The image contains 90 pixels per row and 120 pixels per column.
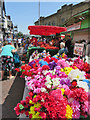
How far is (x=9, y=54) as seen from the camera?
4023 mm

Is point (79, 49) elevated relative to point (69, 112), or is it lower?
elevated

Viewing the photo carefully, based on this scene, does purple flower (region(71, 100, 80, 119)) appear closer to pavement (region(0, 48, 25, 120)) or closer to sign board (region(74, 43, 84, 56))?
pavement (region(0, 48, 25, 120))

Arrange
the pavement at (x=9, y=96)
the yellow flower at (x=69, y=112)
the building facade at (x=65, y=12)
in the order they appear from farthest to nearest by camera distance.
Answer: the building facade at (x=65, y=12)
the pavement at (x=9, y=96)
the yellow flower at (x=69, y=112)

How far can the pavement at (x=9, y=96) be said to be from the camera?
91.4 inches

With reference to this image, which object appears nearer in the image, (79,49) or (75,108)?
(75,108)

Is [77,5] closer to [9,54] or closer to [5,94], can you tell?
[9,54]

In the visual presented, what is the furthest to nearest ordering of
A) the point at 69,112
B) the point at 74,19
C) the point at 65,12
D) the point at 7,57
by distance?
1. the point at 65,12
2. the point at 74,19
3. the point at 7,57
4. the point at 69,112

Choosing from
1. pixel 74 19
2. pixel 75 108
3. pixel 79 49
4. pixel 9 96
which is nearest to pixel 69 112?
pixel 75 108

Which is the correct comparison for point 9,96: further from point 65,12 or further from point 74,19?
point 65,12

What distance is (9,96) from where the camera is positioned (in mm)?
3020

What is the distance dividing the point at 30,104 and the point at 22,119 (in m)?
0.39

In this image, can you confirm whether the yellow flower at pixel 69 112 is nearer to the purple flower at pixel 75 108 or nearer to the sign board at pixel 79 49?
the purple flower at pixel 75 108

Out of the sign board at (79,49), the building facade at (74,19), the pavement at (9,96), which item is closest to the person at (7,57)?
the pavement at (9,96)

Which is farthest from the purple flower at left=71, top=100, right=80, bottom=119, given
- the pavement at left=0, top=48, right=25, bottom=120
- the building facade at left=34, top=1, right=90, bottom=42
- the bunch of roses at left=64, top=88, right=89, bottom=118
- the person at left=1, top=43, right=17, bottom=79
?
the building facade at left=34, top=1, right=90, bottom=42
